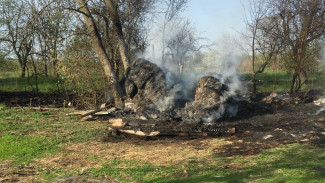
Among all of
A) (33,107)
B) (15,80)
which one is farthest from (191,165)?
(15,80)

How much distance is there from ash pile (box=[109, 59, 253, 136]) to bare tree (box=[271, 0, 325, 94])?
14.9 feet

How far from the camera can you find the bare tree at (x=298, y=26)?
45.3 feet

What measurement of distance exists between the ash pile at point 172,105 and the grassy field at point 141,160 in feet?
2.96

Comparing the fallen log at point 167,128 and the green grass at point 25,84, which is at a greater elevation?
the green grass at point 25,84

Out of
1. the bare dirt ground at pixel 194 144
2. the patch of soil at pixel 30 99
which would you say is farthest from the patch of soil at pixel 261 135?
the patch of soil at pixel 30 99

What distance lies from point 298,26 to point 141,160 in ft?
43.2

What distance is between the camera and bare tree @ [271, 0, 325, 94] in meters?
13.8

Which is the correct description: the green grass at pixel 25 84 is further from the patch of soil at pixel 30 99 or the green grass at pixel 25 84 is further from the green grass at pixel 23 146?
the green grass at pixel 23 146

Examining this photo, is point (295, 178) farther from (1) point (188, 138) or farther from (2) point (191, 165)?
(1) point (188, 138)

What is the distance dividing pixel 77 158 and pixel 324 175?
4.65 meters

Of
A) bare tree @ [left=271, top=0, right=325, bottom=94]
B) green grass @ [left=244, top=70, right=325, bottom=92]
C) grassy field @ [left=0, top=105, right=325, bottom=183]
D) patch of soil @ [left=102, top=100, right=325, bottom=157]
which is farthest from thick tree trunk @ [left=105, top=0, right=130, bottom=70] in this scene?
green grass @ [left=244, top=70, right=325, bottom=92]

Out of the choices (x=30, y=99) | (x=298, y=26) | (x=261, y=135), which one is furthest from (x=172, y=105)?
(x=298, y=26)

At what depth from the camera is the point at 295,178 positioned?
473 cm

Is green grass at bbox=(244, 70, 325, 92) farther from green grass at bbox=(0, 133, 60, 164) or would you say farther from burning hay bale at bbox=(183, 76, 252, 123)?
green grass at bbox=(0, 133, 60, 164)
